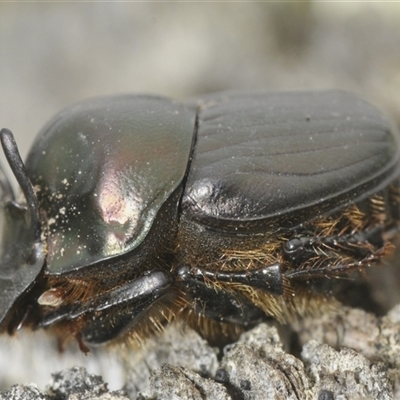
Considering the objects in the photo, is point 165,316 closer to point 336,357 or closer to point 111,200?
point 111,200

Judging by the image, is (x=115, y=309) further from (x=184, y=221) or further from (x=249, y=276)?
(x=249, y=276)

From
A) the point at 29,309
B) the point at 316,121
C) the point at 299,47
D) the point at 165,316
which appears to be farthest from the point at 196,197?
the point at 299,47

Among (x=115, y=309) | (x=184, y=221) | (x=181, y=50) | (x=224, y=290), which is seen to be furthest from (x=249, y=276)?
(x=181, y=50)

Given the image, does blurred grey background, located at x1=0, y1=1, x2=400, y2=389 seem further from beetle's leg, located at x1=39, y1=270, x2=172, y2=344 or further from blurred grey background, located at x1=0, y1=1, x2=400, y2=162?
beetle's leg, located at x1=39, y1=270, x2=172, y2=344

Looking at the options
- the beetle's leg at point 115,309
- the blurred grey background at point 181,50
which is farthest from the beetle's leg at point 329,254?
the blurred grey background at point 181,50

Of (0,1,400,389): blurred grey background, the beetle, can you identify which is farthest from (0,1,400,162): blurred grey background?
the beetle
